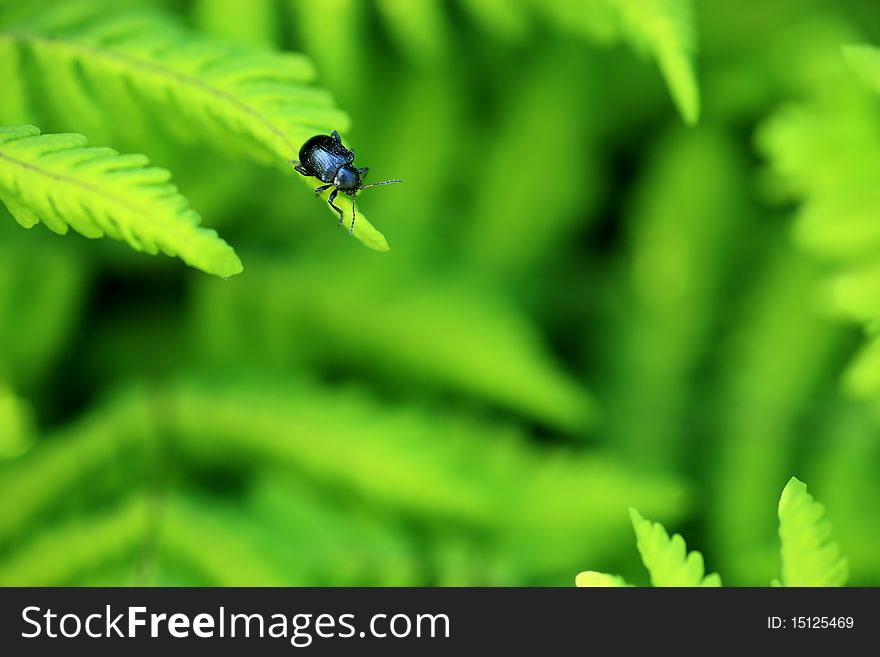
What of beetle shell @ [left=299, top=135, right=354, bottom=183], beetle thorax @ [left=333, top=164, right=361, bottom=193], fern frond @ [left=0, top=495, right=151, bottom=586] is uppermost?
beetle thorax @ [left=333, top=164, right=361, bottom=193]

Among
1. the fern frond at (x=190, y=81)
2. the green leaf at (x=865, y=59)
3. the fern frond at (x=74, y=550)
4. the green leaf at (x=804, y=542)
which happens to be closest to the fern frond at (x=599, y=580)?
the green leaf at (x=804, y=542)

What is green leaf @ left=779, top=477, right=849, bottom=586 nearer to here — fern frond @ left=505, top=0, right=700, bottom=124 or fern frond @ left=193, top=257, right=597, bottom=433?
fern frond @ left=505, top=0, right=700, bottom=124

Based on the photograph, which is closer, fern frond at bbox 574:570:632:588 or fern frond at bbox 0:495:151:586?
fern frond at bbox 574:570:632:588

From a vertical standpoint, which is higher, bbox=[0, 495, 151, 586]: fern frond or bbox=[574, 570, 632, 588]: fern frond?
bbox=[0, 495, 151, 586]: fern frond

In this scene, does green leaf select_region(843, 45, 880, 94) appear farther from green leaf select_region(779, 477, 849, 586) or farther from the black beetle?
the black beetle

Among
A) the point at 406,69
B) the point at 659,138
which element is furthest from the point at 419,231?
the point at 659,138

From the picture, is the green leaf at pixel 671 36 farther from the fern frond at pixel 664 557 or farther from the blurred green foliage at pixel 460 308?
the fern frond at pixel 664 557

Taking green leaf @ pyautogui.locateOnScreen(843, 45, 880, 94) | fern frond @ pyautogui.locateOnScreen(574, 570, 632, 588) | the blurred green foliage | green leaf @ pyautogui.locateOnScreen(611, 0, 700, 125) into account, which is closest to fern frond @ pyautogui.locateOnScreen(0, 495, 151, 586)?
the blurred green foliage

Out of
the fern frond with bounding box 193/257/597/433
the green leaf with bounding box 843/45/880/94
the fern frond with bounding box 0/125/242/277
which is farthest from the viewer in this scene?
the fern frond with bounding box 193/257/597/433

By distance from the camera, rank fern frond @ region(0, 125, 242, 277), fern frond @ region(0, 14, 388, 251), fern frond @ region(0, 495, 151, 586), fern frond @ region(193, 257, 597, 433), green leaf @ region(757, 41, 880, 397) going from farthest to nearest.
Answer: fern frond @ region(193, 257, 597, 433) → fern frond @ region(0, 495, 151, 586) → green leaf @ region(757, 41, 880, 397) → fern frond @ region(0, 14, 388, 251) → fern frond @ region(0, 125, 242, 277)
